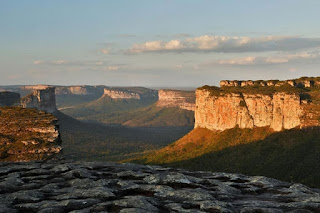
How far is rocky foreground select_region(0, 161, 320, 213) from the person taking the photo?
25297 mm

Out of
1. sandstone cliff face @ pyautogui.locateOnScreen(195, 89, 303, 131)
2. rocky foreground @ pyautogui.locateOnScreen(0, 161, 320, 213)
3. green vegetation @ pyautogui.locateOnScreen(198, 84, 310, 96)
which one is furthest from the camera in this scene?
green vegetation @ pyautogui.locateOnScreen(198, 84, 310, 96)

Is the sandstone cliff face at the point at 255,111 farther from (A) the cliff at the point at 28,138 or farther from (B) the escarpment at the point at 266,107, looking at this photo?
(A) the cliff at the point at 28,138

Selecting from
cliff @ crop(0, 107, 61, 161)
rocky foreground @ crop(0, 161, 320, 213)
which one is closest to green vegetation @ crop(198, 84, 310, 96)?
cliff @ crop(0, 107, 61, 161)

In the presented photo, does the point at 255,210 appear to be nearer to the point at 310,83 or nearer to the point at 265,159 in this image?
the point at 265,159

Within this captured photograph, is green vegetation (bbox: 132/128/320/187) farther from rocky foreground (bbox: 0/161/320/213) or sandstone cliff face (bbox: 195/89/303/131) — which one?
rocky foreground (bbox: 0/161/320/213)

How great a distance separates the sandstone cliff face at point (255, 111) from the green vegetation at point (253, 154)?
175 inches

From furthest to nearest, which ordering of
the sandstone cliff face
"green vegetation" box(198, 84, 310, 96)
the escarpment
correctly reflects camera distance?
"green vegetation" box(198, 84, 310, 96)
the sandstone cliff face
the escarpment

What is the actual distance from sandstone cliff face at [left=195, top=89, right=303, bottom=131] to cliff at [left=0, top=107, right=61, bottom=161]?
104 metres

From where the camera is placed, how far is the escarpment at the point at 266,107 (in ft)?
503

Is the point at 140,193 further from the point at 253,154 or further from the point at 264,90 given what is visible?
the point at 264,90

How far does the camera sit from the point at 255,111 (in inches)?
6959

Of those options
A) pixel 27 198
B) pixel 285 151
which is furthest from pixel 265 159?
pixel 27 198

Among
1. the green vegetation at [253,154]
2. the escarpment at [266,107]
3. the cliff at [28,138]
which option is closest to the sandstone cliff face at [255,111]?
the escarpment at [266,107]

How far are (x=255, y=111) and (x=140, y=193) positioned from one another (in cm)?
15523
